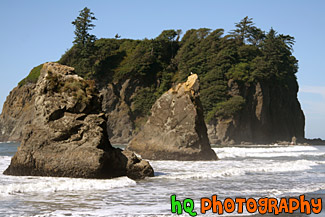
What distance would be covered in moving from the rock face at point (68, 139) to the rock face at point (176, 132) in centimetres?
804

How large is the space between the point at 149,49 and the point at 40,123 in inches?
2775

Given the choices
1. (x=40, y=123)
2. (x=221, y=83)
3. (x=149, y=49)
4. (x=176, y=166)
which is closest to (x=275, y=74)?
(x=221, y=83)

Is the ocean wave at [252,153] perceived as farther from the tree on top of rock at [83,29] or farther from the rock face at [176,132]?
the tree on top of rock at [83,29]

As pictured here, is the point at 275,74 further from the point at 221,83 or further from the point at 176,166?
the point at 176,166

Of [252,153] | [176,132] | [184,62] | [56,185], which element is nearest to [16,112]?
[184,62]

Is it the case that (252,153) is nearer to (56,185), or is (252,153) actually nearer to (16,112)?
(56,185)

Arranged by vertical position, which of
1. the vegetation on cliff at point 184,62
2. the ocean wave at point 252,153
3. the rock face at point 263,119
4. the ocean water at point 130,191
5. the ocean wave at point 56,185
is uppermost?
the vegetation on cliff at point 184,62

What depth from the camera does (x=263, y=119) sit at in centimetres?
7369

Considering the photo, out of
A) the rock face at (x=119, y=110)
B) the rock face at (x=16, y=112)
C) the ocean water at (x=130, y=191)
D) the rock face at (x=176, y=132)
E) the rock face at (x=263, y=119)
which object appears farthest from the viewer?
the rock face at (x=16, y=112)

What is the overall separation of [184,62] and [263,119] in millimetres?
19086

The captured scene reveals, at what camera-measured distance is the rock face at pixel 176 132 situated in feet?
72.7

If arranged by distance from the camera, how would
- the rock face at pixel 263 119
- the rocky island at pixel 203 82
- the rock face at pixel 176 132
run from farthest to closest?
the rocky island at pixel 203 82 < the rock face at pixel 263 119 < the rock face at pixel 176 132

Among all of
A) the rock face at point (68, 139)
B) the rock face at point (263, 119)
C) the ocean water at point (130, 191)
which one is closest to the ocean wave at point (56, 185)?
the ocean water at point (130, 191)

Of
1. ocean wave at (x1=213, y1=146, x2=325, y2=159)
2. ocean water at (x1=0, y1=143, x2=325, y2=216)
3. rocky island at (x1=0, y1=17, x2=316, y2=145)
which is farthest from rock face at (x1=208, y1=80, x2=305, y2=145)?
ocean water at (x1=0, y1=143, x2=325, y2=216)
